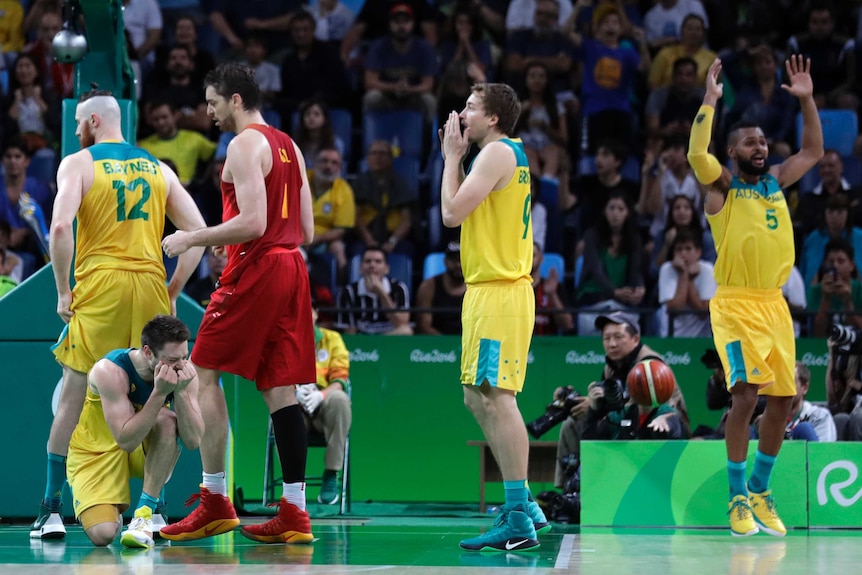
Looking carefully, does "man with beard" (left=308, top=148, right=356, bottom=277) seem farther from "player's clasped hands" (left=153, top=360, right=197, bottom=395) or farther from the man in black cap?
"player's clasped hands" (left=153, top=360, right=197, bottom=395)

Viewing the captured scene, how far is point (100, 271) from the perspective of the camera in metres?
6.88

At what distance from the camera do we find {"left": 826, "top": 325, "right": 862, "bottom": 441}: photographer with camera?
8.94m

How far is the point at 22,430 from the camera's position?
26.2 ft

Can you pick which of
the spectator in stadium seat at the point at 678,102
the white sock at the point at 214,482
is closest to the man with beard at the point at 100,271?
the white sock at the point at 214,482

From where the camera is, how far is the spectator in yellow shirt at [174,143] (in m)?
12.7

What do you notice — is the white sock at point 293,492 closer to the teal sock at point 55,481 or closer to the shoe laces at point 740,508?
the teal sock at point 55,481

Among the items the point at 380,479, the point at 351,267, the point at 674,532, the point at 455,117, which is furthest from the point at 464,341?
the point at 351,267

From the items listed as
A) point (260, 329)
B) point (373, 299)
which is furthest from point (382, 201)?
point (260, 329)

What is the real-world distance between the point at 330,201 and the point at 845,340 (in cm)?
518

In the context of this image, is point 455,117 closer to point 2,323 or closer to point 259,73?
point 2,323

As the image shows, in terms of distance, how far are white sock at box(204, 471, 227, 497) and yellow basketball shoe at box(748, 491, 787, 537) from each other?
10.0 feet

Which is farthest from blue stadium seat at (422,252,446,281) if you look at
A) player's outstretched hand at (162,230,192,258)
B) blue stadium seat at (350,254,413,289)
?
player's outstretched hand at (162,230,192,258)

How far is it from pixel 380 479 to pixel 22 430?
3.52m

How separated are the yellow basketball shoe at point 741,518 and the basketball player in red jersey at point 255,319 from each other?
2444mm
